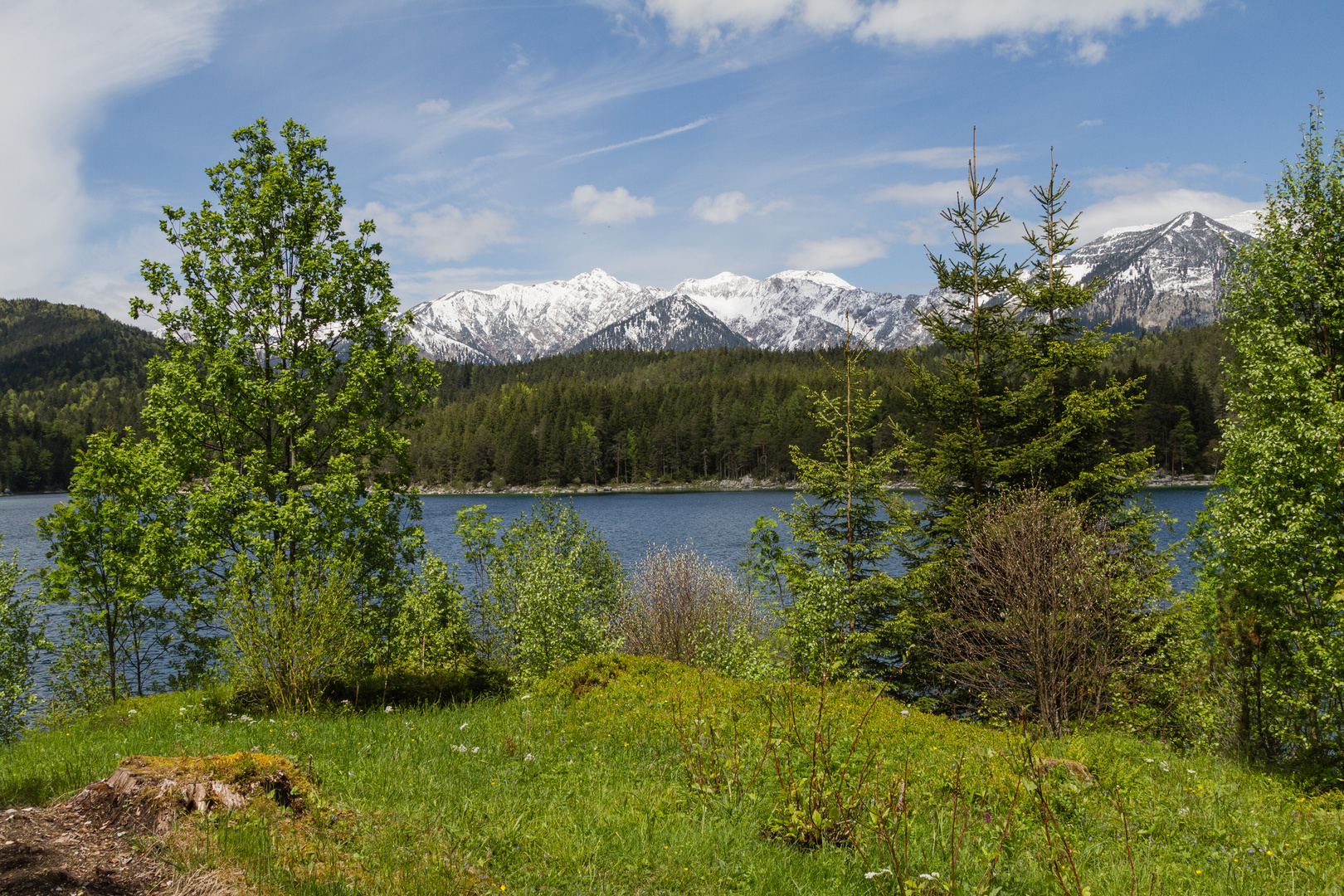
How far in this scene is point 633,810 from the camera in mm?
5953

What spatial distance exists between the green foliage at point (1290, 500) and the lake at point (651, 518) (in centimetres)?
849

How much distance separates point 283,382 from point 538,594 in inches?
237

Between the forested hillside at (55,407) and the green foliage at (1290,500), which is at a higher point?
the forested hillside at (55,407)

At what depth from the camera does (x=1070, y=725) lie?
13.0 metres

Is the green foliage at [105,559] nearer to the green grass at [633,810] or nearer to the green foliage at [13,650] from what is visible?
the green foliage at [13,650]

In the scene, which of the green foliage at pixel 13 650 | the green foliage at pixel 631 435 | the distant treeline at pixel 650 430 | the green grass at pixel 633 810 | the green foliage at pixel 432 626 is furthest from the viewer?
the green foliage at pixel 631 435

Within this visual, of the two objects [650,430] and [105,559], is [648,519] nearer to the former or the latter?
[105,559]

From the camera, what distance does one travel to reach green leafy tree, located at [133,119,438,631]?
12297 millimetres

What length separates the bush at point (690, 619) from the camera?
1591cm

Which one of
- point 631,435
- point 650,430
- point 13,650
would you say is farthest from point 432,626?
point 650,430

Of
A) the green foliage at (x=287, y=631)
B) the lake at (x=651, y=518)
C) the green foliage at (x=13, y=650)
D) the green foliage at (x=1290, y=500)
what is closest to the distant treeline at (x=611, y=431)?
the lake at (x=651, y=518)

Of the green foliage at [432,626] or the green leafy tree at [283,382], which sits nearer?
the green leafy tree at [283,382]

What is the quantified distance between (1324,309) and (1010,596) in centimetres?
1189

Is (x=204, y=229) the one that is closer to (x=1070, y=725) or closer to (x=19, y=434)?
(x=1070, y=725)
